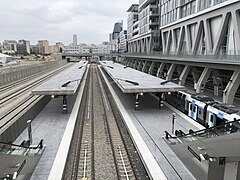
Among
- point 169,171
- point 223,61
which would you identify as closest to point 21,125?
point 169,171

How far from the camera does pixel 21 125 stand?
1586cm

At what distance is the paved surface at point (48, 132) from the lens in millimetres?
11008

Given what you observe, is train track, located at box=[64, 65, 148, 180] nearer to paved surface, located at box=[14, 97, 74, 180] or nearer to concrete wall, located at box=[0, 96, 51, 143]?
paved surface, located at box=[14, 97, 74, 180]

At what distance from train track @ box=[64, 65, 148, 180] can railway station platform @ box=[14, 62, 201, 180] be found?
79 centimetres

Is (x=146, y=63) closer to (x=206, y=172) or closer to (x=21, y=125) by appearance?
(x=21, y=125)

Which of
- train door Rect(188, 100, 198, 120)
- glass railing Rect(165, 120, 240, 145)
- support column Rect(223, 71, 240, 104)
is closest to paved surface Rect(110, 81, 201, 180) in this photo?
train door Rect(188, 100, 198, 120)

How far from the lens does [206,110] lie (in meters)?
17.5

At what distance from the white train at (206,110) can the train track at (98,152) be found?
6974mm

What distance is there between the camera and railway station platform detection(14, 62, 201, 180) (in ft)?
36.1

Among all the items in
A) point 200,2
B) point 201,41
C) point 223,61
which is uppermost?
point 200,2

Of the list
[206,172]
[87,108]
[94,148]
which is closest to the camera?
[206,172]

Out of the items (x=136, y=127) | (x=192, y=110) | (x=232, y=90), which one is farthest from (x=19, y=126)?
(x=232, y=90)

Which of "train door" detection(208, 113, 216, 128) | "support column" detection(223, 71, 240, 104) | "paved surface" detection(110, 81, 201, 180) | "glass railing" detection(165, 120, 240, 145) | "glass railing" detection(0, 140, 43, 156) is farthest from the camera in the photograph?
"support column" detection(223, 71, 240, 104)

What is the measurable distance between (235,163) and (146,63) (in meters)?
60.5
